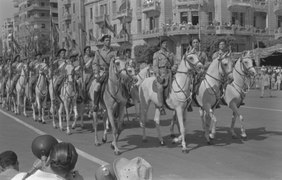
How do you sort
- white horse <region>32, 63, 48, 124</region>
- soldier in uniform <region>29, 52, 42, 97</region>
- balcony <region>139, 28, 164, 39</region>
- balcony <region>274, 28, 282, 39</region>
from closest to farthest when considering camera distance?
white horse <region>32, 63, 48, 124</region> < soldier in uniform <region>29, 52, 42, 97</region> < balcony <region>139, 28, 164, 39</region> < balcony <region>274, 28, 282, 39</region>

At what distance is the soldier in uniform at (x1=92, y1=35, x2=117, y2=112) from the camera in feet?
32.9

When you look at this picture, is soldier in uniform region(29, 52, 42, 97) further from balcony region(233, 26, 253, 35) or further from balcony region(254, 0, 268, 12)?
balcony region(254, 0, 268, 12)

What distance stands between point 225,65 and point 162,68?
66.1 inches

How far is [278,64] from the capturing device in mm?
40281

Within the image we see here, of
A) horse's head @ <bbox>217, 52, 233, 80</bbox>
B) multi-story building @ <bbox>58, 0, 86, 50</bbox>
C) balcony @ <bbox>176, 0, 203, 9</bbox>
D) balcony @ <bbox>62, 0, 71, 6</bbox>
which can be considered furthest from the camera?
balcony @ <bbox>176, 0, 203, 9</bbox>

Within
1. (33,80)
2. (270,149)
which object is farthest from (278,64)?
(270,149)

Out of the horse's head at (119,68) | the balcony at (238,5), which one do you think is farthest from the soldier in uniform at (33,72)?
the balcony at (238,5)

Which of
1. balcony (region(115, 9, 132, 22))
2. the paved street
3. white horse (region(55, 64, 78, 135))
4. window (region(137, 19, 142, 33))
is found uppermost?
balcony (region(115, 9, 132, 22))

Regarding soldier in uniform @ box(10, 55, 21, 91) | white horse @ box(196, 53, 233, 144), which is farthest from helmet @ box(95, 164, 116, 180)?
soldier in uniform @ box(10, 55, 21, 91)

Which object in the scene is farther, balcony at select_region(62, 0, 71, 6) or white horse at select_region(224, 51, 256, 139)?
balcony at select_region(62, 0, 71, 6)

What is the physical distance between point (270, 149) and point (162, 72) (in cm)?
318

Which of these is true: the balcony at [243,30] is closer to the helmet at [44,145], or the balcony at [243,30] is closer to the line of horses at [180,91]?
the line of horses at [180,91]

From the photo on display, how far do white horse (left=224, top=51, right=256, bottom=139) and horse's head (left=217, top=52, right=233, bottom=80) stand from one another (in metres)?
0.54

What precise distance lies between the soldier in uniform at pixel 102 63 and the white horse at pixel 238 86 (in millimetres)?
3318
